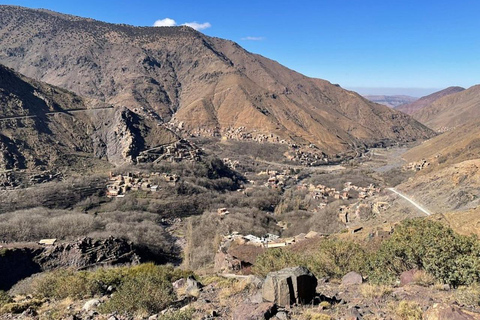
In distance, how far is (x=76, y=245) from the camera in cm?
3488

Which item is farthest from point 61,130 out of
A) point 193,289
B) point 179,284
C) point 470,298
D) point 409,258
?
point 470,298

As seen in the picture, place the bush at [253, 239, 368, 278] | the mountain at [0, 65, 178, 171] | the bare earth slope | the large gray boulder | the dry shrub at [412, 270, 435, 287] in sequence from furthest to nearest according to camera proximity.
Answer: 1. the mountain at [0, 65, 178, 171]
2. the bare earth slope
3. the bush at [253, 239, 368, 278]
4. the dry shrub at [412, 270, 435, 287]
5. the large gray boulder

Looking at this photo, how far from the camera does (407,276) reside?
46.5 feet

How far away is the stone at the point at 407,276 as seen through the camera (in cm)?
1380

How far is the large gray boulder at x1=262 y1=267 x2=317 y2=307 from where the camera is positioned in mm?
10023

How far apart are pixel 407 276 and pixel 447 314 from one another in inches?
289

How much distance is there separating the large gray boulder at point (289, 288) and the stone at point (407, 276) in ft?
18.4

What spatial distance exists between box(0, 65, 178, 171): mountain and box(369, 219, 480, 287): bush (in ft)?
226

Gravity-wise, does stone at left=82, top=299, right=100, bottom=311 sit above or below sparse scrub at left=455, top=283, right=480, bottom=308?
below

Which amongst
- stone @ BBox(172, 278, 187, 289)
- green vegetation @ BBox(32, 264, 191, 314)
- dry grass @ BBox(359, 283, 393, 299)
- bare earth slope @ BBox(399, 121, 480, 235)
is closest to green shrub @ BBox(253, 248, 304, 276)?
stone @ BBox(172, 278, 187, 289)

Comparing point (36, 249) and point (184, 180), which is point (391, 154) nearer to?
point (184, 180)

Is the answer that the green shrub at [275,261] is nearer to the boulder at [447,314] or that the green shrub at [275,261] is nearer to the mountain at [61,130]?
the boulder at [447,314]

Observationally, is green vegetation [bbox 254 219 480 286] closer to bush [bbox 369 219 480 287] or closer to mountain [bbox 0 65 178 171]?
bush [bbox 369 219 480 287]

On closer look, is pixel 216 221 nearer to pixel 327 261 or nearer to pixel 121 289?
pixel 327 261
